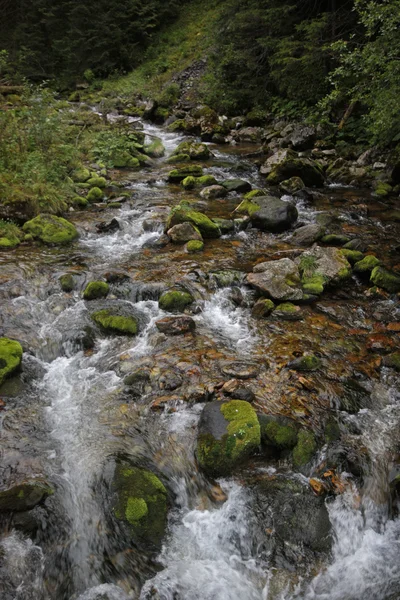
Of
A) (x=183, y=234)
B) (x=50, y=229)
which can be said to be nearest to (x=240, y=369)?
(x=183, y=234)

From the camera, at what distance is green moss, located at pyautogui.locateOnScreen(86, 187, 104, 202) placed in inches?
474

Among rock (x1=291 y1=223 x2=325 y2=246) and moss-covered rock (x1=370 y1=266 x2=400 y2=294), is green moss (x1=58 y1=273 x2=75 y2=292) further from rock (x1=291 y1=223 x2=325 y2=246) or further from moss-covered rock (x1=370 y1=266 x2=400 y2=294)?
moss-covered rock (x1=370 y1=266 x2=400 y2=294)

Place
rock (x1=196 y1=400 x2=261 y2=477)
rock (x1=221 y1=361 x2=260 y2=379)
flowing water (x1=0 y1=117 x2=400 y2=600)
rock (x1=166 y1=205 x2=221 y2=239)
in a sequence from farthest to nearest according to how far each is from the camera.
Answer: rock (x1=166 y1=205 x2=221 y2=239) → rock (x1=221 y1=361 x2=260 y2=379) → rock (x1=196 y1=400 x2=261 y2=477) → flowing water (x1=0 y1=117 x2=400 y2=600)

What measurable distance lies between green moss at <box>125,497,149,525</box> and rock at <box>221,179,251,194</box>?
34.4ft

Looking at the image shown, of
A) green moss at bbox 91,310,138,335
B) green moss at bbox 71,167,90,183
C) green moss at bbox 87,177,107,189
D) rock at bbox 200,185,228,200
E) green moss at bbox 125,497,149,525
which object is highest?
green moss at bbox 71,167,90,183

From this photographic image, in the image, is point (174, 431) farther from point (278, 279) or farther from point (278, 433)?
point (278, 279)

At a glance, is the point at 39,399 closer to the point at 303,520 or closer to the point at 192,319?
the point at 192,319

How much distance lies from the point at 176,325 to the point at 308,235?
4632mm

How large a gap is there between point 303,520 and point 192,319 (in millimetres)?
3666

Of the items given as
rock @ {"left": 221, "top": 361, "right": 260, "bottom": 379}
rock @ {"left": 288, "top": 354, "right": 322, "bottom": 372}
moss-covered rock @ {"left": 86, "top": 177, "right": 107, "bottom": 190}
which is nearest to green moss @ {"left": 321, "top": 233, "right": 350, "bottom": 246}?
rock @ {"left": 288, "top": 354, "right": 322, "bottom": 372}

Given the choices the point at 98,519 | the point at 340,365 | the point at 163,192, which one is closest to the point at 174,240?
the point at 163,192

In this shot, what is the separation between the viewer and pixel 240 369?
605 cm

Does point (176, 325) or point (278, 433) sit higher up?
point (176, 325)

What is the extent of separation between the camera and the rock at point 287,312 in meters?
7.25
